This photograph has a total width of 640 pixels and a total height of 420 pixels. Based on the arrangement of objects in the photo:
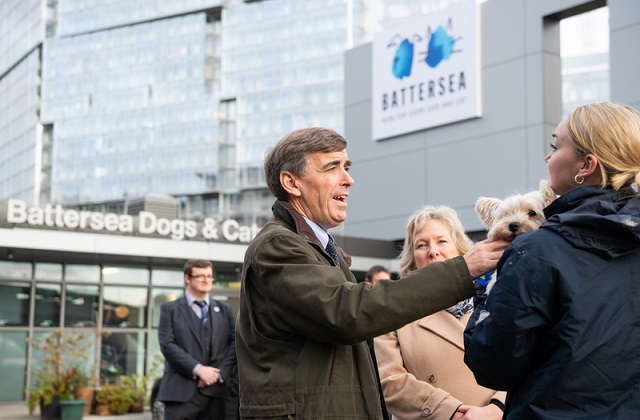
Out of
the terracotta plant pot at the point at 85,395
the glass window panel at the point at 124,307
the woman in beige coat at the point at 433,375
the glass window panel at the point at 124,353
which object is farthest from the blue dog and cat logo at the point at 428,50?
the woman in beige coat at the point at 433,375

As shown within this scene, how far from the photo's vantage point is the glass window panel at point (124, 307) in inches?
824

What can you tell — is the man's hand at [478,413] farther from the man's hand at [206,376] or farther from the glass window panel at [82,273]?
the glass window panel at [82,273]

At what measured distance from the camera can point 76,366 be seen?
16.8 metres

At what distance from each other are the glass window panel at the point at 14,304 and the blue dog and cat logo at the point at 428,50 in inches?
419

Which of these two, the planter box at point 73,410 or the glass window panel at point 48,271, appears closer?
the planter box at point 73,410

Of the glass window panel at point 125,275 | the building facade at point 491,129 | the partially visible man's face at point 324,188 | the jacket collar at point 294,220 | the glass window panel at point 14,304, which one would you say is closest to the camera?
the jacket collar at point 294,220

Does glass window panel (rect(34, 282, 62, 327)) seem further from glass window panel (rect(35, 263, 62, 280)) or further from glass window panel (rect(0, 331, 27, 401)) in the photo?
glass window panel (rect(0, 331, 27, 401))

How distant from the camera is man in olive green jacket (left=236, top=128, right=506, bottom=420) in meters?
2.72

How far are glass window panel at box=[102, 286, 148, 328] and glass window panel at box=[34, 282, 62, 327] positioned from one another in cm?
111

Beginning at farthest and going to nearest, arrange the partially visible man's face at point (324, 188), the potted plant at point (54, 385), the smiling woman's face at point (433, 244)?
1. the potted plant at point (54, 385)
2. the smiling woman's face at point (433, 244)
3. the partially visible man's face at point (324, 188)

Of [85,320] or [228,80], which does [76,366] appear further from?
[228,80]

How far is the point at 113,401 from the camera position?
1631cm

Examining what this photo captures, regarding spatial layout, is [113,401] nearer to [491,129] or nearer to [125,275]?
[125,275]

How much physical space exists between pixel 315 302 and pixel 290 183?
1.99 feet
